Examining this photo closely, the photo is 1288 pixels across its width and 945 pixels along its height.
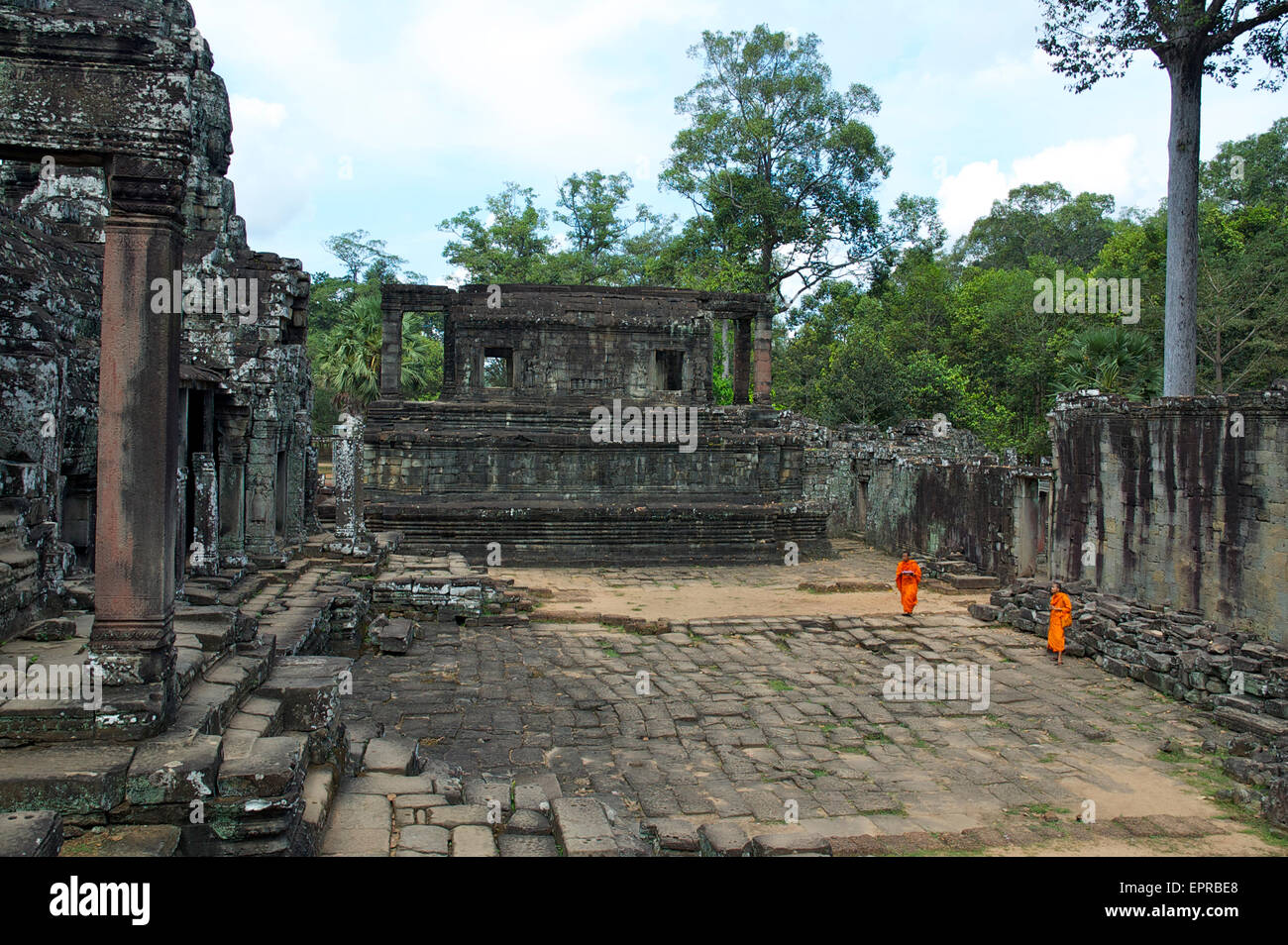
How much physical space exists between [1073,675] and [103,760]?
8.77 meters

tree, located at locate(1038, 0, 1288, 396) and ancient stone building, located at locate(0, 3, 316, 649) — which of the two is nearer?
ancient stone building, located at locate(0, 3, 316, 649)

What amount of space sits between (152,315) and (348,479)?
32.8 feet

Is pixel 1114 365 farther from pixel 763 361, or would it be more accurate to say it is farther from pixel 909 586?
pixel 909 586

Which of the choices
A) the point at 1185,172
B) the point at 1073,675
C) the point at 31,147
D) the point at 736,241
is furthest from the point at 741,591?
the point at 736,241

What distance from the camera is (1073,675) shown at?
929 centimetres

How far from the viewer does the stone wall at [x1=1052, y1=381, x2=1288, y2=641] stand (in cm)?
838

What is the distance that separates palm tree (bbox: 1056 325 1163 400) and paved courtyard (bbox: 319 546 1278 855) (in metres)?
10.0

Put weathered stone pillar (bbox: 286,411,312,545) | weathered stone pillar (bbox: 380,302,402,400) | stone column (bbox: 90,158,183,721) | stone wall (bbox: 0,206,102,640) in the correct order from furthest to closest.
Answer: weathered stone pillar (bbox: 380,302,402,400) < weathered stone pillar (bbox: 286,411,312,545) < stone wall (bbox: 0,206,102,640) < stone column (bbox: 90,158,183,721)

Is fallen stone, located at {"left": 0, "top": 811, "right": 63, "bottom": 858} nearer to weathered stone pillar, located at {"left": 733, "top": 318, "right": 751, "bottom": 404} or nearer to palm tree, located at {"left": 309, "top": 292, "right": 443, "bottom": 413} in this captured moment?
weathered stone pillar, located at {"left": 733, "top": 318, "right": 751, "bottom": 404}

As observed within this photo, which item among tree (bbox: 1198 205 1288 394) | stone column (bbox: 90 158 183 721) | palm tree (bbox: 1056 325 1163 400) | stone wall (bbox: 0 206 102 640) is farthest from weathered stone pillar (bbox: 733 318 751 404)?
stone column (bbox: 90 158 183 721)

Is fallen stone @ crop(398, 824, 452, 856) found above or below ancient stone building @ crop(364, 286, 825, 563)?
below

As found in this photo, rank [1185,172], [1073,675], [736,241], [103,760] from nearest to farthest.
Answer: [103,760] → [1073,675] → [1185,172] → [736,241]

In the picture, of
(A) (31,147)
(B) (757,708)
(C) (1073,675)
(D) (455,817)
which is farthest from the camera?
(C) (1073,675)

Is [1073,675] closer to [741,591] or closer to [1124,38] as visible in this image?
[741,591]
